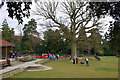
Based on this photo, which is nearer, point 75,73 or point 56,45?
point 75,73

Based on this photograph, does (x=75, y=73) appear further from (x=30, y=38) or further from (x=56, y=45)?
(x=30, y=38)

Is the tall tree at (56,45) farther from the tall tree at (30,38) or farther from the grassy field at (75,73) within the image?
the grassy field at (75,73)

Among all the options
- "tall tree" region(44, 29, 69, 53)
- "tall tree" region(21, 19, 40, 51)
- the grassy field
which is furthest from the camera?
"tall tree" region(21, 19, 40, 51)

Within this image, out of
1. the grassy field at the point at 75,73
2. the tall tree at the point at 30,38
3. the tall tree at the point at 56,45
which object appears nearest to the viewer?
the grassy field at the point at 75,73

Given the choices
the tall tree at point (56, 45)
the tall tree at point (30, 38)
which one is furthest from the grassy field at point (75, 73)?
the tall tree at point (30, 38)

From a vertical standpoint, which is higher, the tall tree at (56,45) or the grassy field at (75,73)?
the tall tree at (56,45)

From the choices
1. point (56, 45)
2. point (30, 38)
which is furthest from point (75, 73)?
point (30, 38)

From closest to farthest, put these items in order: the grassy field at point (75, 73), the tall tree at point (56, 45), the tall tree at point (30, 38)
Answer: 1. the grassy field at point (75, 73)
2. the tall tree at point (56, 45)
3. the tall tree at point (30, 38)

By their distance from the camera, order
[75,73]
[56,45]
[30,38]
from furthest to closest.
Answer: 1. [30,38]
2. [56,45]
3. [75,73]

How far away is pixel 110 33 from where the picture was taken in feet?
18.9

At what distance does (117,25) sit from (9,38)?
51.7 m

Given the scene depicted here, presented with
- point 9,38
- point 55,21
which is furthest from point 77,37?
point 9,38

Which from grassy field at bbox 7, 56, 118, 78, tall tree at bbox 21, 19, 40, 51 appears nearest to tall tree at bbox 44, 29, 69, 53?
tall tree at bbox 21, 19, 40, 51

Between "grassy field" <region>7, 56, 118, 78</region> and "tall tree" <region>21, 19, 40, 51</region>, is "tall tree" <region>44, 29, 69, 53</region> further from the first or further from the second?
"grassy field" <region>7, 56, 118, 78</region>
